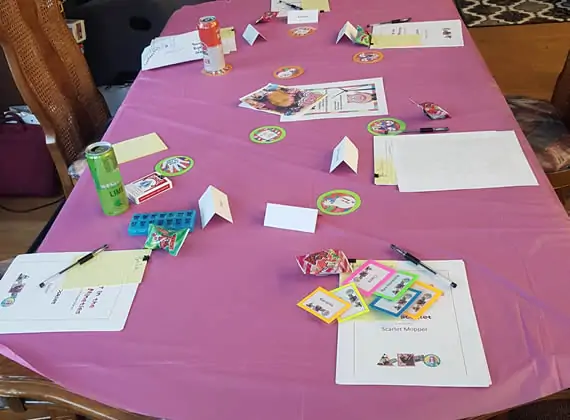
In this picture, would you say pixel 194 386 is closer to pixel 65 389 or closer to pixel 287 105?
pixel 65 389

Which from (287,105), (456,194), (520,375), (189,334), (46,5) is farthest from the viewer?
(46,5)

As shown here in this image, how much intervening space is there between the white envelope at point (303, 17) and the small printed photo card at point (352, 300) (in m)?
1.29

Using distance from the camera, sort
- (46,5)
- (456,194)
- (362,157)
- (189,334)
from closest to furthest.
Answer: (189,334) → (456,194) → (362,157) → (46,5)

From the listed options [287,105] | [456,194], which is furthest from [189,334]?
[287,105]

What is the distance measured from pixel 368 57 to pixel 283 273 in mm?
943

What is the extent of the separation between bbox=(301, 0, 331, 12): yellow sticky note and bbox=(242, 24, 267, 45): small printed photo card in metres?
0.27

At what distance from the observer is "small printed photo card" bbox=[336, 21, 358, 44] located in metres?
1.95

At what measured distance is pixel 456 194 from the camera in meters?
1.27

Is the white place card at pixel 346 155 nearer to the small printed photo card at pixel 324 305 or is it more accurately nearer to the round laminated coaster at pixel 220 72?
the small printed photo card at pixel 324 305

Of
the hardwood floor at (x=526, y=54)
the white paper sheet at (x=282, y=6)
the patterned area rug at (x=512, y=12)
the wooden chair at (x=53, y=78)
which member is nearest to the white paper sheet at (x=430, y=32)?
the white paper sheet at (x=282, y=6)

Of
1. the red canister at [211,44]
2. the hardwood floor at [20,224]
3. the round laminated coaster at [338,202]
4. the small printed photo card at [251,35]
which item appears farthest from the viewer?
the hardwood floor at [20,224]

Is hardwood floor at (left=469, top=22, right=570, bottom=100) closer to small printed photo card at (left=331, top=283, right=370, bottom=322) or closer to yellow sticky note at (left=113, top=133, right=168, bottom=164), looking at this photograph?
yellow sticky note at (left=113, top=133, right=168, bottom=164)

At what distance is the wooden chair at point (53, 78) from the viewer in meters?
1.86

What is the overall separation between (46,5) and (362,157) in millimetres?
1266
